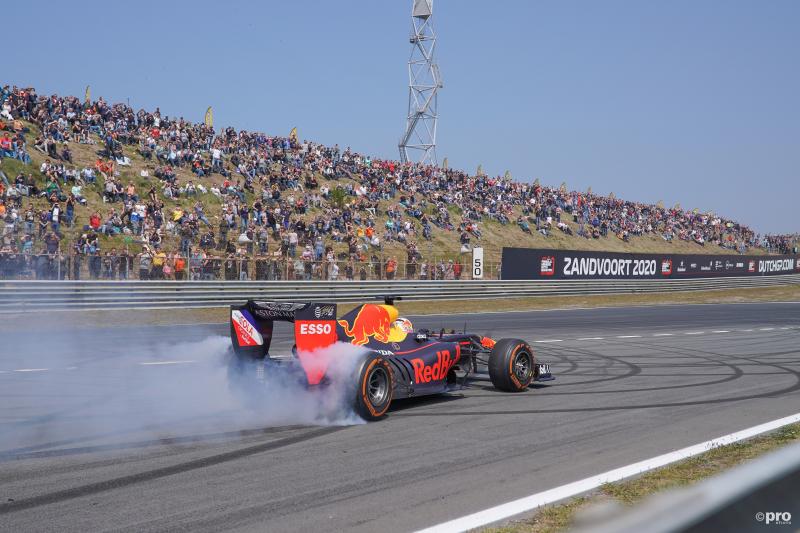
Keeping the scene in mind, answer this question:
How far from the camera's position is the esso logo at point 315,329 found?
8.71m

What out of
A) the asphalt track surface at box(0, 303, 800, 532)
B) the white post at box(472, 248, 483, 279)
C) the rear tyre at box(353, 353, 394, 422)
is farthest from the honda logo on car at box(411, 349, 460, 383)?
the white post at box(472, 248, 483, 279)

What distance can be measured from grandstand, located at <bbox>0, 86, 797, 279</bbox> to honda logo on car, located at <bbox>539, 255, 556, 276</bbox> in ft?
7.60

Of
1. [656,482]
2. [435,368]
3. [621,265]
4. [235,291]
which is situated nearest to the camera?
[656,482]

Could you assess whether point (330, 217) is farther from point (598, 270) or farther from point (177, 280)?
point (598, 270)

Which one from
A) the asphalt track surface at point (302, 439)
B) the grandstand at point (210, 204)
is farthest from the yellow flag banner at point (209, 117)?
the asphalt track surface at point (302, 439)

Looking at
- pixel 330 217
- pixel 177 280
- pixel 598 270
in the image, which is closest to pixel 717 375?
pixel 177 280

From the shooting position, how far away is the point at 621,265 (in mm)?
40469

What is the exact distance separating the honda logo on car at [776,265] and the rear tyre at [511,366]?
46131 mm

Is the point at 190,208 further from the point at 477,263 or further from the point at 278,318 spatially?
the point at 278,318

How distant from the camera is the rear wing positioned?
8734 mm

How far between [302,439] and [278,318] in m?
1.57

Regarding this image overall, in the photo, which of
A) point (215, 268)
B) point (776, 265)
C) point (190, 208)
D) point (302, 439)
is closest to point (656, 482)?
point (302, 439)

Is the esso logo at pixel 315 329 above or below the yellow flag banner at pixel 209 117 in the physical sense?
below

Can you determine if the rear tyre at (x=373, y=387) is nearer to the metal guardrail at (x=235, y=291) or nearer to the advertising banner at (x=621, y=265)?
the metal guardrail at (x=235, y=291)
